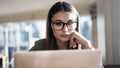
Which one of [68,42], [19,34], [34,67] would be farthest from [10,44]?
[34,67]

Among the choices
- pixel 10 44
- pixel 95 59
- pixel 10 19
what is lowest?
pixel 10 44

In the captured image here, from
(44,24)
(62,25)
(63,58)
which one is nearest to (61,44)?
(62,25)

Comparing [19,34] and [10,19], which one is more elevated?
[10,19]

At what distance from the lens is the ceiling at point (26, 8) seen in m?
3.26

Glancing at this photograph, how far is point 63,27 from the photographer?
2.35 feet

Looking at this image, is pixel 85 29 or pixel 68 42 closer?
pixel 68 42

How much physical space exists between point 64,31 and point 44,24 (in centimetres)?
280

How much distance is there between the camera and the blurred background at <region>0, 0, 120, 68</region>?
2.89 m

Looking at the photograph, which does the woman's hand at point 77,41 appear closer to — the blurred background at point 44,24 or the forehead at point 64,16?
the forehead at point 64,16

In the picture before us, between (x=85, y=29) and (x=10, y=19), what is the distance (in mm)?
1355

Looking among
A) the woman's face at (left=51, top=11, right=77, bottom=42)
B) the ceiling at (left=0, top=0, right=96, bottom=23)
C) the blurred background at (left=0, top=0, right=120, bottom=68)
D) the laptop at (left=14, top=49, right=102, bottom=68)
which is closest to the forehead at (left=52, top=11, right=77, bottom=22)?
the woman's face at (left=51, top=11, right=77, bottom=42)

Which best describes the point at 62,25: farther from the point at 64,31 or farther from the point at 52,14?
the point at 52,14

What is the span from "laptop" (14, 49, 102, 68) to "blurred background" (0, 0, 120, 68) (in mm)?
2469

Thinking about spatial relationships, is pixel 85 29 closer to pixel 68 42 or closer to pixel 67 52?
pixel 68 42
